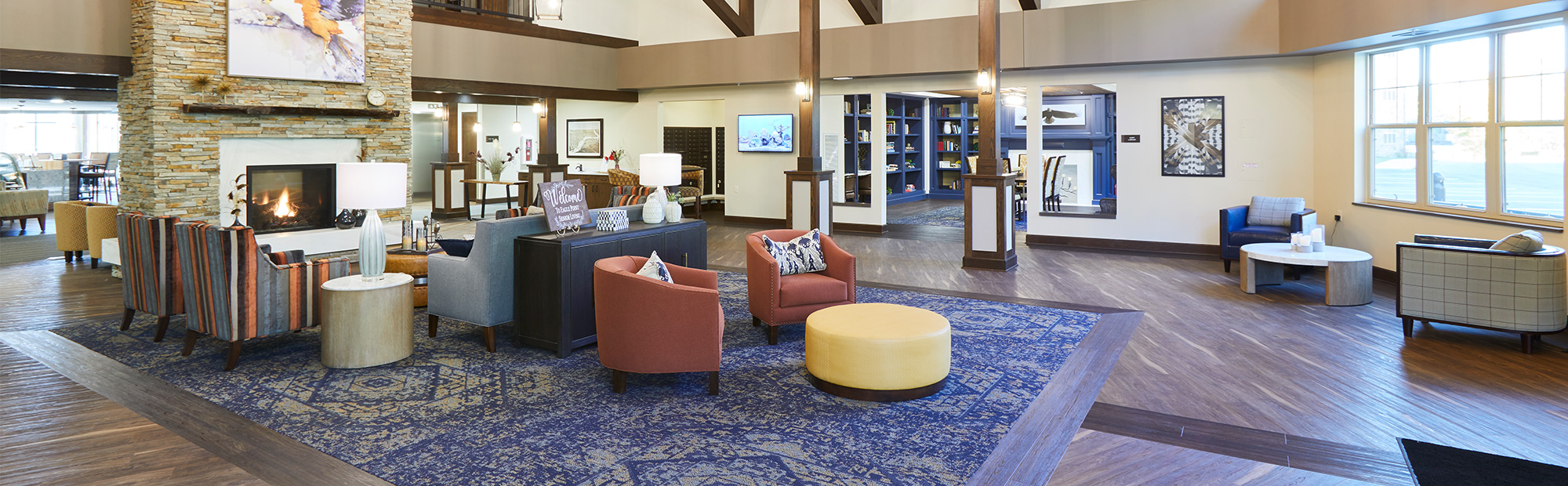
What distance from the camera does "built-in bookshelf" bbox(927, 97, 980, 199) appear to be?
670 inches

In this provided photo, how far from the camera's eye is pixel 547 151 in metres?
13.1

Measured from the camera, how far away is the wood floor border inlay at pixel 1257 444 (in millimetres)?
3277

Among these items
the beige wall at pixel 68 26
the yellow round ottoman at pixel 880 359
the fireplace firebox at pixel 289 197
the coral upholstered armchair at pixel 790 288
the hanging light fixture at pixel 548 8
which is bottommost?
the yellow round ottoman at pixel 880 359

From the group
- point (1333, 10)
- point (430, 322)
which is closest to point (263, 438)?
point (430, 322)

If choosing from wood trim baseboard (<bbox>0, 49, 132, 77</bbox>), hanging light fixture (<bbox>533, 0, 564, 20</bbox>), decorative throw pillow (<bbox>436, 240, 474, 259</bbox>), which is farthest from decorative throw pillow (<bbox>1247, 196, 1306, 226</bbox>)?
wood trim baseboard (<bbox>0, 49, 132, 77</bbox>)

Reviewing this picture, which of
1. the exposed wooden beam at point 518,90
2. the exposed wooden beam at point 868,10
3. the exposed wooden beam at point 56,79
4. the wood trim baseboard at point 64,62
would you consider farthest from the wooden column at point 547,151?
the wood trim baseboard at point 64,62

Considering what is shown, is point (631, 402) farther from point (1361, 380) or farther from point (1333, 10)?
point (1333, 10)

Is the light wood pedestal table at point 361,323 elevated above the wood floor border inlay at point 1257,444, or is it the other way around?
the light wood pedestal table at point 361,323

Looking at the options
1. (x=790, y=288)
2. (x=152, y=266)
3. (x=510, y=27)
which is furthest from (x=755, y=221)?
(x=152, y=266)

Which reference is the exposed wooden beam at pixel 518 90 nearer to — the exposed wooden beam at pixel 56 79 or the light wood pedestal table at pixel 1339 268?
the exposed wooden beam at pixel 56 79

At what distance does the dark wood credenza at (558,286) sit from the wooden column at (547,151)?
26.1 feet

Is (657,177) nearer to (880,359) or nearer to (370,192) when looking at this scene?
(370,192)

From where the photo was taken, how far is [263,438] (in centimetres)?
362

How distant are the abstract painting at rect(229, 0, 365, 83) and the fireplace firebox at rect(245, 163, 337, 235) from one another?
1.05 meters
